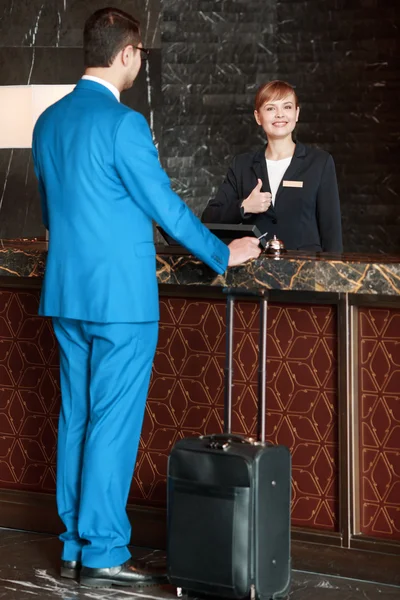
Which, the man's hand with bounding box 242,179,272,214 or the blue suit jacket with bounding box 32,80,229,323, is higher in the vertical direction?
the man's hand with bounding box 242,179,272,214

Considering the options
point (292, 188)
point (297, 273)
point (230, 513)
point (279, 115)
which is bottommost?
point (230, 513)

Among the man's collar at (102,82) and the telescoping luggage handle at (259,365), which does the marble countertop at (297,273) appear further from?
the man's collar at (102,82)

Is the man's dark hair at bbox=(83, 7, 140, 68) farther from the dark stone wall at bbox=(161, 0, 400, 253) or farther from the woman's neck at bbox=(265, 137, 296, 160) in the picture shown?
the dark stone wall at bbox=(161, 0, 400, 253)

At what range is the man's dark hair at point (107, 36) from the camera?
11.5ft

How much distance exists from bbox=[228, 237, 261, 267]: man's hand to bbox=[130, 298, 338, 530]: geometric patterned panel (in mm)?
231

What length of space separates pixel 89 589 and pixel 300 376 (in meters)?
0.97

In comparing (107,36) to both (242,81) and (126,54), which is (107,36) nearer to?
(126,54)

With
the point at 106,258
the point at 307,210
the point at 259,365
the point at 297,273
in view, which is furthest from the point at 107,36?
the point at 307,210

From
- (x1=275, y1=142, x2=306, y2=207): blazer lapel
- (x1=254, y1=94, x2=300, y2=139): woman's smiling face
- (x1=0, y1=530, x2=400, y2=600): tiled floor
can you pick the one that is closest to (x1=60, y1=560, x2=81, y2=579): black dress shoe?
(x1=0, y1=530, x2=400, y2=600): tiled floor

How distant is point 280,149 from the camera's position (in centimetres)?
467

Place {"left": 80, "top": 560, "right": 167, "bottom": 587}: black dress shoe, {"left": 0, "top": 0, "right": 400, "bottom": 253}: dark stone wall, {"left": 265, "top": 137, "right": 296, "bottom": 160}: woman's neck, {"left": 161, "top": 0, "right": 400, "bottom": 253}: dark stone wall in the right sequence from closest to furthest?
{"left": 80, "top": 560, "right": 167, "bottom": 587}: black dress shoe → {"left": 265, "top": 137, "right": 296, "bottom": 160}: woman's neck → {"left": 0, "top": 0, "right": 400, "bottom": 253}: dark stone wall → {"left": 161, "top": 0, "right": 400, "bottom": 253}: dark stone wall

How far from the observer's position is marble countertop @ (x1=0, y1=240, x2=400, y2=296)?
3.56 metres

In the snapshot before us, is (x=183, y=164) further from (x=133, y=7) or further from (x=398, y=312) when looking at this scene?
A: (x=398, y=312)

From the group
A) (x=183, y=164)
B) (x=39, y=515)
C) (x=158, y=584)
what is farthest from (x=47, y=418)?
(x=183, y=164)
